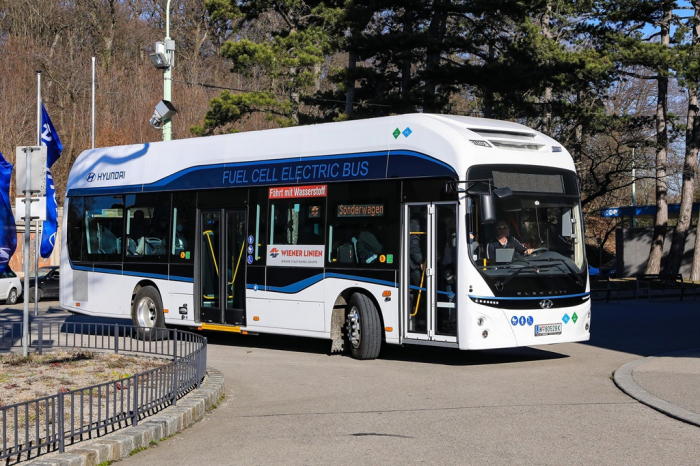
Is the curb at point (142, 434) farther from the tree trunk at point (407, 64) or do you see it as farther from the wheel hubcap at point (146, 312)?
the tree trunk at point (407, 64)

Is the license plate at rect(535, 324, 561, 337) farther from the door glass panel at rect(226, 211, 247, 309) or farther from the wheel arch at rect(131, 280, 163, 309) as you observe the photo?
the wheel arch at rect(131, 280, 163, 309)

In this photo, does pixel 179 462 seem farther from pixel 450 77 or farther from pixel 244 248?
pixel 450 77

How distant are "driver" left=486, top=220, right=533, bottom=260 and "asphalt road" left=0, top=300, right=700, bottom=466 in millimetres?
1673

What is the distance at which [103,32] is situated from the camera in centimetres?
5419

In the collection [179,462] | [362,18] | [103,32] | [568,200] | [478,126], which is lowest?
[179,462]

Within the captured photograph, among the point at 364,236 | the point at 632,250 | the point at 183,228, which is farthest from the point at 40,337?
the point at 632,250

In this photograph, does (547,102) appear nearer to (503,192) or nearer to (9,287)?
(9,287)

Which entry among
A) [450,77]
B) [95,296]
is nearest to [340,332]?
[95,296]

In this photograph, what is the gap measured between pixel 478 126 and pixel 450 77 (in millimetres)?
18655

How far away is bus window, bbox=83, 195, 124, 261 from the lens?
62.3 ft

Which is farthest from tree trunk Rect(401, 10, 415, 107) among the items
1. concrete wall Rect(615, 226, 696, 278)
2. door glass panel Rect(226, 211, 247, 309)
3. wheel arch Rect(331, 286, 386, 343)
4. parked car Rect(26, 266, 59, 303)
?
wheel arch Rect(331, 286, 386, 343)

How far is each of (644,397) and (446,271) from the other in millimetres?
3752

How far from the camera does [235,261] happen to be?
54.1ft

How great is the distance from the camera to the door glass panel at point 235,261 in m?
16.4
